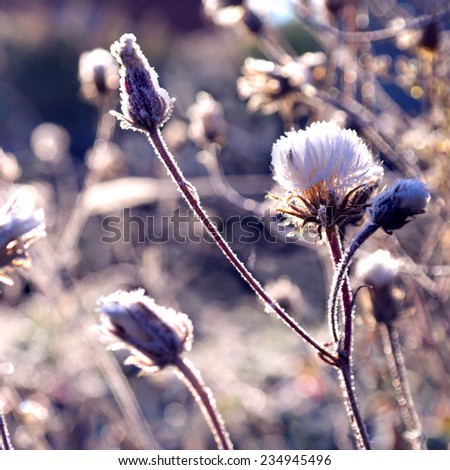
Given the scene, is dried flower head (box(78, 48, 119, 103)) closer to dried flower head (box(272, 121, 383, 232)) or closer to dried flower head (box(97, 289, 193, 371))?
dried flower head (box(97, 289, 193, 371))

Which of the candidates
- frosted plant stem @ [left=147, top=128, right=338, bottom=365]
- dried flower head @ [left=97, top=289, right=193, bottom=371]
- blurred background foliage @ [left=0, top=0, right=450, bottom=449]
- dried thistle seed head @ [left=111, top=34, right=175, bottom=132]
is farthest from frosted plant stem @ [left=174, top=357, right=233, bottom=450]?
dried thistle seed head @ [left=111, top=34, right=175, bottom=132]

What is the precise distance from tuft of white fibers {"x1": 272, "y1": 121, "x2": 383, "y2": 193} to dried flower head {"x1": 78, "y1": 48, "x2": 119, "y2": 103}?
1.36 metres

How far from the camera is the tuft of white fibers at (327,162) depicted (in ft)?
4.03

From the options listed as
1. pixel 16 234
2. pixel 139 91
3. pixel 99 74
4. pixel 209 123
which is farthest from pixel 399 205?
pixel 99 74

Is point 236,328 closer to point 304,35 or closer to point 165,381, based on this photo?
point 165,381

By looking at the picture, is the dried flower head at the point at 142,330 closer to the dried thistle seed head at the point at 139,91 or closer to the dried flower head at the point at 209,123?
the dried thistle seed head at the point at 139,91

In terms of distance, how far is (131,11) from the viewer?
39.7ft

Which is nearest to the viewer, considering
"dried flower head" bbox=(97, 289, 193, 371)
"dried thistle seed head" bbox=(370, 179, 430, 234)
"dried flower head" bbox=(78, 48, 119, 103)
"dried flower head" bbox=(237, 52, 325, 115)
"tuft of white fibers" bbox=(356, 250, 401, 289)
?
"dried thistle seed head" bbox=(370, 179, 430, 234)

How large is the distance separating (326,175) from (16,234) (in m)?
0.65

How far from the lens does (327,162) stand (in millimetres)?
1227

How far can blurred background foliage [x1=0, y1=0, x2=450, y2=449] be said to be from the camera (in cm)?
249

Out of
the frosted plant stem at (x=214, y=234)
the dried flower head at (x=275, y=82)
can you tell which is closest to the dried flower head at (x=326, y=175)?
the frosted plant stem at (x=214, y=234)

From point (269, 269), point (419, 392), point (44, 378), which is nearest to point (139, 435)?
point (44, 378)
